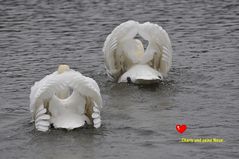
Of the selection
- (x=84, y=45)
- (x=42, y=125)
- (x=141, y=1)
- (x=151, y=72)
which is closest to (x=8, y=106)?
(x=42, y=125)

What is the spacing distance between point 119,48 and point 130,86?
1075mm

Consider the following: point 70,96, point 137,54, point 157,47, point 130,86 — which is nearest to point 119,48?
point 137,54

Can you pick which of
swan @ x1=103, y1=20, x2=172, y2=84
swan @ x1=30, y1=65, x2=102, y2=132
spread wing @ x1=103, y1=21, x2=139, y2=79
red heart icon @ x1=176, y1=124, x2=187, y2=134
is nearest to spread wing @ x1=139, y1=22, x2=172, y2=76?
swan @ x1=103, y1=20, x2=172, y2=84

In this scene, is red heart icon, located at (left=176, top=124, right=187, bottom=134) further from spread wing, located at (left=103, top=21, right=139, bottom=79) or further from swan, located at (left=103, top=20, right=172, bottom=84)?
spread wing, located at (left=103, top=21, right=139, bottom=79)

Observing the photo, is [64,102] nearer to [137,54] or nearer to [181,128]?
[181,128]

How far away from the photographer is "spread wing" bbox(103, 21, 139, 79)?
15.6m

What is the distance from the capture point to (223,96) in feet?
47.8

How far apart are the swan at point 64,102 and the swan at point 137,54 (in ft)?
11.0

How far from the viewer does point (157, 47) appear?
52.7 ft

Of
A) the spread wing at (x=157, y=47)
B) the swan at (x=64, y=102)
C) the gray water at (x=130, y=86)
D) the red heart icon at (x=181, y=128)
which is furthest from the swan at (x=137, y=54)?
the swan at (x=64, y=102)

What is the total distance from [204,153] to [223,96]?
12.0ft

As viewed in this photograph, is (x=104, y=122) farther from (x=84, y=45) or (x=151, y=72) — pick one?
(x=84, y=45)

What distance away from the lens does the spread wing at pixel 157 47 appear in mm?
15656

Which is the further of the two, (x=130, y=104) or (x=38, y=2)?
(x=38, y=2)
